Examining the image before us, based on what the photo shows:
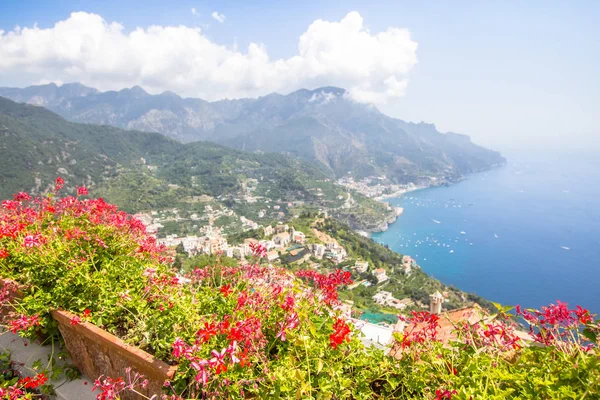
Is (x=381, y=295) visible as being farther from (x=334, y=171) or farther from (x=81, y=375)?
(x=334, y=171)

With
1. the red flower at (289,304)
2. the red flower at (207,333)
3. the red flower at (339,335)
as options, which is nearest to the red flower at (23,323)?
the red flower at (207,333)

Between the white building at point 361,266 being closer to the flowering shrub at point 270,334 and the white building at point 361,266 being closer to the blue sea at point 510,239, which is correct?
the blue sea at point 510,239

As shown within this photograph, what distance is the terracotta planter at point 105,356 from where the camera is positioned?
1479 mm

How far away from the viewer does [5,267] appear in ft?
8.07

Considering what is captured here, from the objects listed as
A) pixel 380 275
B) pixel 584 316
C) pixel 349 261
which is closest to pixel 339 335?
pixel 584 316

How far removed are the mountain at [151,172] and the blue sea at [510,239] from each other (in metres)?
12.2

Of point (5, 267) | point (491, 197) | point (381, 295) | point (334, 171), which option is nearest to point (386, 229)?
point (381, 295)

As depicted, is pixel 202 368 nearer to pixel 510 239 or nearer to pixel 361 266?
pixel 361 266

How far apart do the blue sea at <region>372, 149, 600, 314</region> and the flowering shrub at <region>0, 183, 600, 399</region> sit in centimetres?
3616

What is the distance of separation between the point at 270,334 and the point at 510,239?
6021cm

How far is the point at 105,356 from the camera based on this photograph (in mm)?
1810

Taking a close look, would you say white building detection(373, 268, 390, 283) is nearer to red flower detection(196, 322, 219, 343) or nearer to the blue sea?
the blue sea

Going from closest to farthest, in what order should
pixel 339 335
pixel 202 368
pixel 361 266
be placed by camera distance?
1. pixel 202 368
2. pixel 339 335
3. pixel 361 266

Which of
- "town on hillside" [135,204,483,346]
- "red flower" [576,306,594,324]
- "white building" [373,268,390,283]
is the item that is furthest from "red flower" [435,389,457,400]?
"white building" [373,268,390,283]
